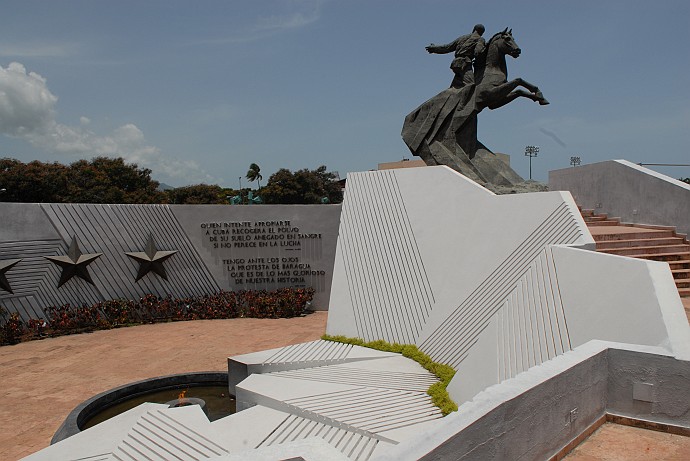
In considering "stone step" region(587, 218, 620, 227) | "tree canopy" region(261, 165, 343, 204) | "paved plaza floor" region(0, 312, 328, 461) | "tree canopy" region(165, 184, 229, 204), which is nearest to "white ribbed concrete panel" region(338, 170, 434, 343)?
"paved plaza floor" region(0, 312, 328, 461)

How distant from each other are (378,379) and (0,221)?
9036 mm

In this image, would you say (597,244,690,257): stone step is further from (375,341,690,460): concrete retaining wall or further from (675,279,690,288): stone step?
(375,341,690,460): concrete retaining wall

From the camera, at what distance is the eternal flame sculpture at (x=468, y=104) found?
11.1 metres

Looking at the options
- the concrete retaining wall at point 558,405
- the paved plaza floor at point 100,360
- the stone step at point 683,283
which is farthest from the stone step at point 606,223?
the concrete retaining wall at point 558,405

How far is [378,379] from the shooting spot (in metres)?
7.30

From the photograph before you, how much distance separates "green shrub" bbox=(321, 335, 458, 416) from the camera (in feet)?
20.7

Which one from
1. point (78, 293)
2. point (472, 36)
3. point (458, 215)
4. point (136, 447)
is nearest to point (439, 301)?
point (458, 215)

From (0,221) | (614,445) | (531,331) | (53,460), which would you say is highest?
(0,221)

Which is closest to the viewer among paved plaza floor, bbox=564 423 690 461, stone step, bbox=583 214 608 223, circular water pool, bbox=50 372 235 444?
paved plaza floor, bbox=564 423 690 461

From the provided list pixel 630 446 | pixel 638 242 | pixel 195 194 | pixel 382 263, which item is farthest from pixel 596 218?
pixel 195 194

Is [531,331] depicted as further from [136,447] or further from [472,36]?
[472,36]

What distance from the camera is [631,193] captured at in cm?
1177

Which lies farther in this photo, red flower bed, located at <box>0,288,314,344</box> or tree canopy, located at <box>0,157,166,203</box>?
tree canopy, located at <box>0,157,166,203</box>

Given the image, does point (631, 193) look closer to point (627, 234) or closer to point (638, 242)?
point (627, 234)
